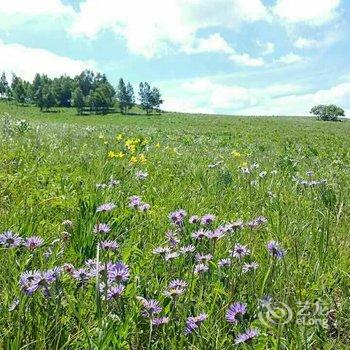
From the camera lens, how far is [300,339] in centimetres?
187

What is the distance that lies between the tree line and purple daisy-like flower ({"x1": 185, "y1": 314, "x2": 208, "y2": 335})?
427 feet

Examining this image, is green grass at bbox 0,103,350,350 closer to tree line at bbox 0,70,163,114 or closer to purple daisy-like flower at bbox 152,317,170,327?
purple daisy-like flower at bbox 152,317,170,327

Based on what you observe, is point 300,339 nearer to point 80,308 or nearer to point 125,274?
point 125,274

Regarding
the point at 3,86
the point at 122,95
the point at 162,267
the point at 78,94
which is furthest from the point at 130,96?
the point at 162,267

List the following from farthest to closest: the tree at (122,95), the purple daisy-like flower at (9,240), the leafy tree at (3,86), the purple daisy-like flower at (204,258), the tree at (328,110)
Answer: the leafy tree at (3,86) → the tree at (122,95) → the tree at (328,110) → the purple daisy-like flower at (204,258) → the purple daisy-like flower at (9,240)

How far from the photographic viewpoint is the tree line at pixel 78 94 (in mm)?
135875

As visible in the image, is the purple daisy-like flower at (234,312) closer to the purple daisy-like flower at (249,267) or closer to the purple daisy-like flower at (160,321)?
the purple daisy-like flower at (160,321)

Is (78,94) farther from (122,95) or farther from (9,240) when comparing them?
(9,240)

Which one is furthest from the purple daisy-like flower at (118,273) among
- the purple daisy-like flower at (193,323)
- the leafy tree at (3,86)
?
the leafy tree at (3,86)

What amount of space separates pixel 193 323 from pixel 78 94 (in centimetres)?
13691

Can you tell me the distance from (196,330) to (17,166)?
14.3 ft

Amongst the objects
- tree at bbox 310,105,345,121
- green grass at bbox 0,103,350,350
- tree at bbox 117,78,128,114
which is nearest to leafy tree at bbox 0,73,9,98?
tree at bbox 117,78,128,114

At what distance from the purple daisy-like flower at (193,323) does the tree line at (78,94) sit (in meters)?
130

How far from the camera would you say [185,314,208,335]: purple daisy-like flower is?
6.21 feet
